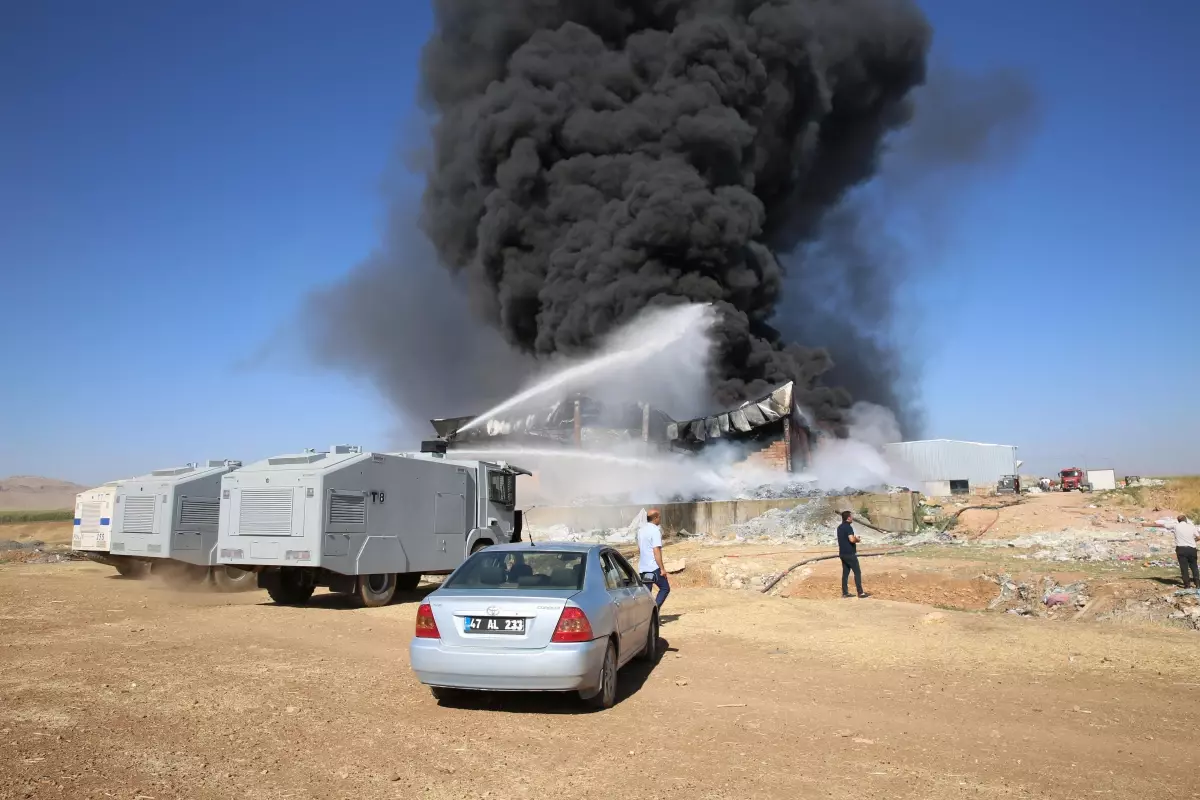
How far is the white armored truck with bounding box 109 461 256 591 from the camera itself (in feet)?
48.6

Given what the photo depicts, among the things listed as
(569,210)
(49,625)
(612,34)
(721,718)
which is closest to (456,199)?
(569,210)

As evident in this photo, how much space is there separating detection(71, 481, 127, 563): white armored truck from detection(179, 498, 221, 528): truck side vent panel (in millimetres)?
2409

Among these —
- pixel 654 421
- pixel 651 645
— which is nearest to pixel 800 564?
pixel 651 645

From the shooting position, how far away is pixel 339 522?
38.9 ft

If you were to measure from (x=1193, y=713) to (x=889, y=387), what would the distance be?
50.2 m

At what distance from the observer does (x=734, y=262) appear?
3622cm

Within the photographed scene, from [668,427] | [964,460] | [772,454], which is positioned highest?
[964,460]

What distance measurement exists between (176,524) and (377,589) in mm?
4694

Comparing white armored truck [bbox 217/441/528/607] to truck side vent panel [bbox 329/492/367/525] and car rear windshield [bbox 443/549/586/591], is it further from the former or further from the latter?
car rear windshield [bbox 443/549/586/591]

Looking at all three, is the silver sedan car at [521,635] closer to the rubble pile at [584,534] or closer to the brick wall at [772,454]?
the rubble pile at [584,534]

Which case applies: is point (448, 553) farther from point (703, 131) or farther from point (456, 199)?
point (456, 199)

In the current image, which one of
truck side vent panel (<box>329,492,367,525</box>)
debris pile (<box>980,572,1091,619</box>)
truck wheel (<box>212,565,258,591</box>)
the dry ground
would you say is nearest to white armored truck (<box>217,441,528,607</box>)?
truck side vent panel (<box>329,492,367,525</box>)

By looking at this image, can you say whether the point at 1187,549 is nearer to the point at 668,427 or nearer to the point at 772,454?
the point at 772,454

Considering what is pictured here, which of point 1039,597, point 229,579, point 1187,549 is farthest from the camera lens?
point 229,579
